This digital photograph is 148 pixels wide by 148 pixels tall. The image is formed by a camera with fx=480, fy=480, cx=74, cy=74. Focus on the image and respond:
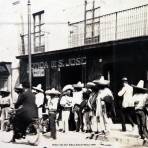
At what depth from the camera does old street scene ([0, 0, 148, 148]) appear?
13320 millimetres

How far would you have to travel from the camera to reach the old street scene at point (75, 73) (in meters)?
13.3

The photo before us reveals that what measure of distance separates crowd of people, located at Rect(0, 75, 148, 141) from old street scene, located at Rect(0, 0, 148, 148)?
27mm

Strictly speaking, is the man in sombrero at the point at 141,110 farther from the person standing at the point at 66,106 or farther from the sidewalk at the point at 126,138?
the person standing at the point at 66,106

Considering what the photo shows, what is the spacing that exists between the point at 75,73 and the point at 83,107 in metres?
5.99

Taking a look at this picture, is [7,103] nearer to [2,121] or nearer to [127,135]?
[2,121]

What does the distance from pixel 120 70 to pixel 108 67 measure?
0.84 metres

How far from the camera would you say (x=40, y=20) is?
2494 centimetres

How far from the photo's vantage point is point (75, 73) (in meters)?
22.0

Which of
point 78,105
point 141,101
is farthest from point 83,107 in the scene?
point 141,101

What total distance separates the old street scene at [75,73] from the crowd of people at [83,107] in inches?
1.1

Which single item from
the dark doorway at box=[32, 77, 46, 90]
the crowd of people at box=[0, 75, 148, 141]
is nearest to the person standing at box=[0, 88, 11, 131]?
the crowd of people at box=[0, 75, 148, 141]

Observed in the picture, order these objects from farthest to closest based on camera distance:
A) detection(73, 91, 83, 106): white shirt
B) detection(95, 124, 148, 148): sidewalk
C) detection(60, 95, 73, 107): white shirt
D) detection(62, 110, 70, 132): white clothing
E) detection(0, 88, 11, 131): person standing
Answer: detection(0, 88, 11, 131): person standing < detection(73, 91, 83, 106): white shirt < detection(62, 110, 70, 132): white clothing < detection(60, 95, 73, 107): white shirt < detection(95, 124, 148, 148): sidewalk

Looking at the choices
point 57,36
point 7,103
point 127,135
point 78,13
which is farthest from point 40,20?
point 127,135

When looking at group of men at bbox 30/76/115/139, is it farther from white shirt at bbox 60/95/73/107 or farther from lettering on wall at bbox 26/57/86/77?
lettering on wall at bbox 26/57/86/77
